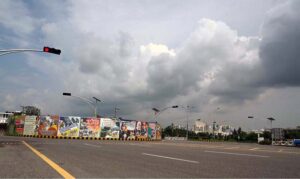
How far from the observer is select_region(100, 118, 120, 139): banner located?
5988cm

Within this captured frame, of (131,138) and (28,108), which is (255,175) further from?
(28,108)

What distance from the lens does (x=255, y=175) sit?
8.43 meters

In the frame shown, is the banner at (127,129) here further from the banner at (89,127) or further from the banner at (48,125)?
the banner at (48,125)

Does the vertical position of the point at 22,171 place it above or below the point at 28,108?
below

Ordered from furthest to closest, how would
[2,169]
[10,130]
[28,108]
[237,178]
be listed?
[28,108] < [10,130] < [2,169] < [237,178]

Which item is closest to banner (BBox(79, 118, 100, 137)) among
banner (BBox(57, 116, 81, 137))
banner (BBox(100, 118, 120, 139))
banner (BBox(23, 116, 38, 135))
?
banner (BBox(57, 116, 81, 137))

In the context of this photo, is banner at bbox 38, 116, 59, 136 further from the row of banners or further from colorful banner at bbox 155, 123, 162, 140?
colorful banner at bbox 155, 123, 162, 140

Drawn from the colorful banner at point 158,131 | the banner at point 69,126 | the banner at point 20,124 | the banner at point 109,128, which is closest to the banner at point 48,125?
the banner at point 69,126

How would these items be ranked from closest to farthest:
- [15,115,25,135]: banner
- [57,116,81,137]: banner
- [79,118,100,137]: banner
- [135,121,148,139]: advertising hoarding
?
[57,116,81,137]: banner, [79,118,100,137]: banner, [135,121,148,139]: advertising hoarding, [15,115,25,135]: banner

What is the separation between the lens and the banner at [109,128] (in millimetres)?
59875

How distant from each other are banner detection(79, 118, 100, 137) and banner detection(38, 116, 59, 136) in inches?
174

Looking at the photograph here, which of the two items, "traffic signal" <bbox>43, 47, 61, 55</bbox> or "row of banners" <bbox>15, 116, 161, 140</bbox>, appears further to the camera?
"row of banners" <bbox>15, 116, 161, 140</bbox>

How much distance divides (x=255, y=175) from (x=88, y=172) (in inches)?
168

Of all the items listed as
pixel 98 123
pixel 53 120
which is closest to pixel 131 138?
pixel 98 123
